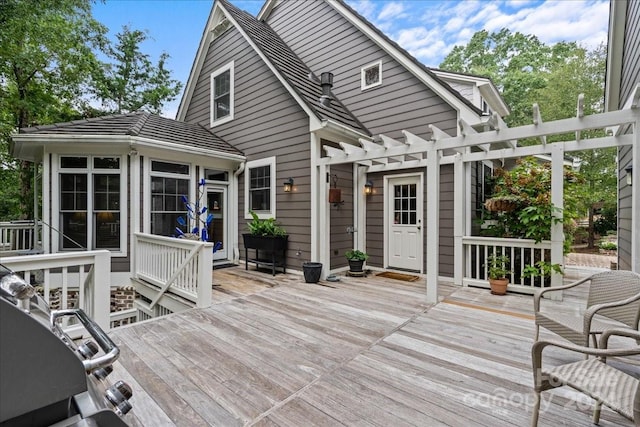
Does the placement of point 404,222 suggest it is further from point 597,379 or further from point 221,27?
point 221,27

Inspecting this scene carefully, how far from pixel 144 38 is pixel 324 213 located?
44.8 feet

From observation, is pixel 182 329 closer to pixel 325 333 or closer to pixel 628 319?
pixel 325 333

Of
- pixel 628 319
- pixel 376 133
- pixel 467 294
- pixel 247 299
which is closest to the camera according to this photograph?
pixel 628 319

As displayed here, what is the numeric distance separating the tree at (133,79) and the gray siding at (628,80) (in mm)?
15066

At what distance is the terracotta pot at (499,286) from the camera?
181 inches

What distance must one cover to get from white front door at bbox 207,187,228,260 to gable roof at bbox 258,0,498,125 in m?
4.78

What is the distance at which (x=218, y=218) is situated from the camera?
697 cm

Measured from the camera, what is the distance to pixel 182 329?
3.26 meters

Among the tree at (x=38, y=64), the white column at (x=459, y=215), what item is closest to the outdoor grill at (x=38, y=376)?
the white column at (x=459, y=215)

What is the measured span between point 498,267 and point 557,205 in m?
1.27

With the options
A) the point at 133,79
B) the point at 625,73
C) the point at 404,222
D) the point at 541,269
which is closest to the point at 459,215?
the point at 404,222

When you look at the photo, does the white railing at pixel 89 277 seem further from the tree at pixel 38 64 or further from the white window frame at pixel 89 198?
the tree at pixel 38 64

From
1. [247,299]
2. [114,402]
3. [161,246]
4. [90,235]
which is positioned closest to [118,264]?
[90,235]

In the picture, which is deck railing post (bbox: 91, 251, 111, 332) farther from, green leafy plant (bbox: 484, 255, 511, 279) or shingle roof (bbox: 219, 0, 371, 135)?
green leafy plant (bbox: 484, 255, 511, 279)
